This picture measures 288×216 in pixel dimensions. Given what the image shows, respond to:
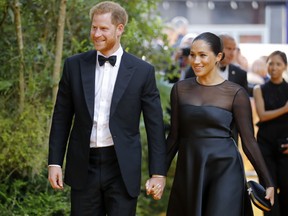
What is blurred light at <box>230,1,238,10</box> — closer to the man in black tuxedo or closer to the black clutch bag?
the black clutch bag

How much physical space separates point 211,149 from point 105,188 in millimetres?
884

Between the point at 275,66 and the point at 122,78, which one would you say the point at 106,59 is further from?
the point at 275,66

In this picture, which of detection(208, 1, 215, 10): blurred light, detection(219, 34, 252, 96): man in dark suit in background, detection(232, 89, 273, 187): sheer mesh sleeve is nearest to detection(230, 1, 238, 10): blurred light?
detection(208, 1, 215, 10): blurred light

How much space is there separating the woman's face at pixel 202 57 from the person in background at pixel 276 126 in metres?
2.16

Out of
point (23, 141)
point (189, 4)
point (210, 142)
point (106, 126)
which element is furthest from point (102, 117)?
point (189, 4)

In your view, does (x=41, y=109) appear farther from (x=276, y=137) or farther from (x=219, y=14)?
(x=219, y=14)

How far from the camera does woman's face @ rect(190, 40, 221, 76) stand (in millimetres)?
5625

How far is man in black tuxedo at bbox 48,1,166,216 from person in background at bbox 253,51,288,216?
253 cm

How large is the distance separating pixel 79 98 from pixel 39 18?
8.47 feet

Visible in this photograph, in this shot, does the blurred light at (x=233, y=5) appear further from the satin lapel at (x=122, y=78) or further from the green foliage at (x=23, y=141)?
the satin lapel at (x=122, y=78)

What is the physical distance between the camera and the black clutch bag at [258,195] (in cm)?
560

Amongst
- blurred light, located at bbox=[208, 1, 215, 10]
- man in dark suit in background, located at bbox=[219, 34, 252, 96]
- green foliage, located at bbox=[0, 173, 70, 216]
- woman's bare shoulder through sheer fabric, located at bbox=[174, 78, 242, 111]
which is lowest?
green foliage, located at bbox=[0, 173, 70, 216]

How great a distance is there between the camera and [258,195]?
5641mm

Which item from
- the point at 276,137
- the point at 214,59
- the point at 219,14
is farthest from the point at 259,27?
the point at 214,59
